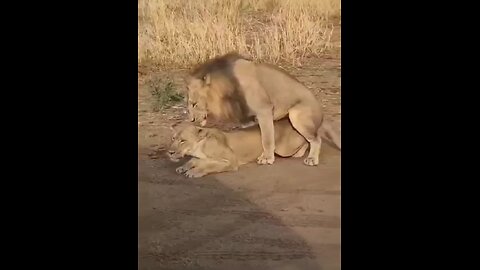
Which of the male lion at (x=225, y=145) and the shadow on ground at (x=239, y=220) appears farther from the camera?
the male lion at (x=225, y=145)

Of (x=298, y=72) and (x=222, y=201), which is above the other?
(x=298, y=72)

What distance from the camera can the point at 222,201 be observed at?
114 inches

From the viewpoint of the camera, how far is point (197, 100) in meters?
2.98

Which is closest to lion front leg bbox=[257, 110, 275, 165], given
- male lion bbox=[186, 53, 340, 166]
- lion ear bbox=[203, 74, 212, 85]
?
male lion bbox=[186, 53, 340, 166]

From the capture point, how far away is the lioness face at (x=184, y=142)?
296cm

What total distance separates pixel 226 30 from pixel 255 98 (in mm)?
292

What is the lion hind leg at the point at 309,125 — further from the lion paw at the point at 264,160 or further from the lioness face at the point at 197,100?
the lioness face at the point at 197,100

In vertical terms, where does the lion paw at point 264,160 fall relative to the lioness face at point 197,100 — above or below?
below

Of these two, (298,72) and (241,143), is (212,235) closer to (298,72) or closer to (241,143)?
(241,143)

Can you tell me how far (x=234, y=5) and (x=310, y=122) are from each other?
0.55 m

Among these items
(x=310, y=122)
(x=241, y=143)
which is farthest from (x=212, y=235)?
(x=310, y=122)

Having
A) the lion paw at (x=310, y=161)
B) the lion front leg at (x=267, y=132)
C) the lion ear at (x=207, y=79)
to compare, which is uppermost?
the lion ear at (x=207, y=79)

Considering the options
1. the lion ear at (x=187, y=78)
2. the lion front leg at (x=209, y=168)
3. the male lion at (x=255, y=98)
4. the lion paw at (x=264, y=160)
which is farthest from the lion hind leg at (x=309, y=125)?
the lion ear at (x=187, y=78)

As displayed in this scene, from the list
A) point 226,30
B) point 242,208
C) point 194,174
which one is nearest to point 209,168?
point 194,174
